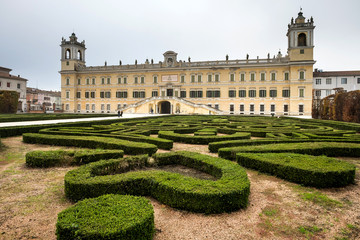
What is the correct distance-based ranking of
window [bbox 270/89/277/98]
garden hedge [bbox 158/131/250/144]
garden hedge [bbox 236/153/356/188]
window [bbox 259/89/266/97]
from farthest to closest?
window [bbox 259/89/266/97]
window [bbox 270/89/277/98]
garden hedge [bbox 158/131/250/144]
garden hedge [bbox 236/153/356/188]

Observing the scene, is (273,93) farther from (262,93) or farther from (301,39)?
(301,39)

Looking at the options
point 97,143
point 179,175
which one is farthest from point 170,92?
point 179,175

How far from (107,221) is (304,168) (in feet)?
13.6

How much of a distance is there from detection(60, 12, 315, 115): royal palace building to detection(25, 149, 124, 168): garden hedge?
35.1 metres

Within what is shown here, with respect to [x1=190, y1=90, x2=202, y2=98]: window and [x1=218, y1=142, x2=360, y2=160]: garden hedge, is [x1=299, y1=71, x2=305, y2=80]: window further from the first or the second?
[x1=218, y1=142, x2=360, y2=160]: garden hedge

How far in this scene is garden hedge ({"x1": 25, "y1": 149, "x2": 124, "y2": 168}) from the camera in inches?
237

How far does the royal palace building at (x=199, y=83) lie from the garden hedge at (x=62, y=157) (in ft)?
115

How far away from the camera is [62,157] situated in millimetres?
6148

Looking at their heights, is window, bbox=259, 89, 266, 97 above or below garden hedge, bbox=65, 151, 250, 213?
above

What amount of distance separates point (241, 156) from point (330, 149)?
3264 millimetres

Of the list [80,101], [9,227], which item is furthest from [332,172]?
[80,101]

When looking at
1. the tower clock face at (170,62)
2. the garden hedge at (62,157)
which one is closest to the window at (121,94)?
the tower clock face at (170,62)

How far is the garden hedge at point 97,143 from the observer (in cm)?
726

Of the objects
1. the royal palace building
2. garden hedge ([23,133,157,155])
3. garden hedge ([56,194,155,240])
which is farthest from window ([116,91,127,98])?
garden hedge ([56,194,155,240])
